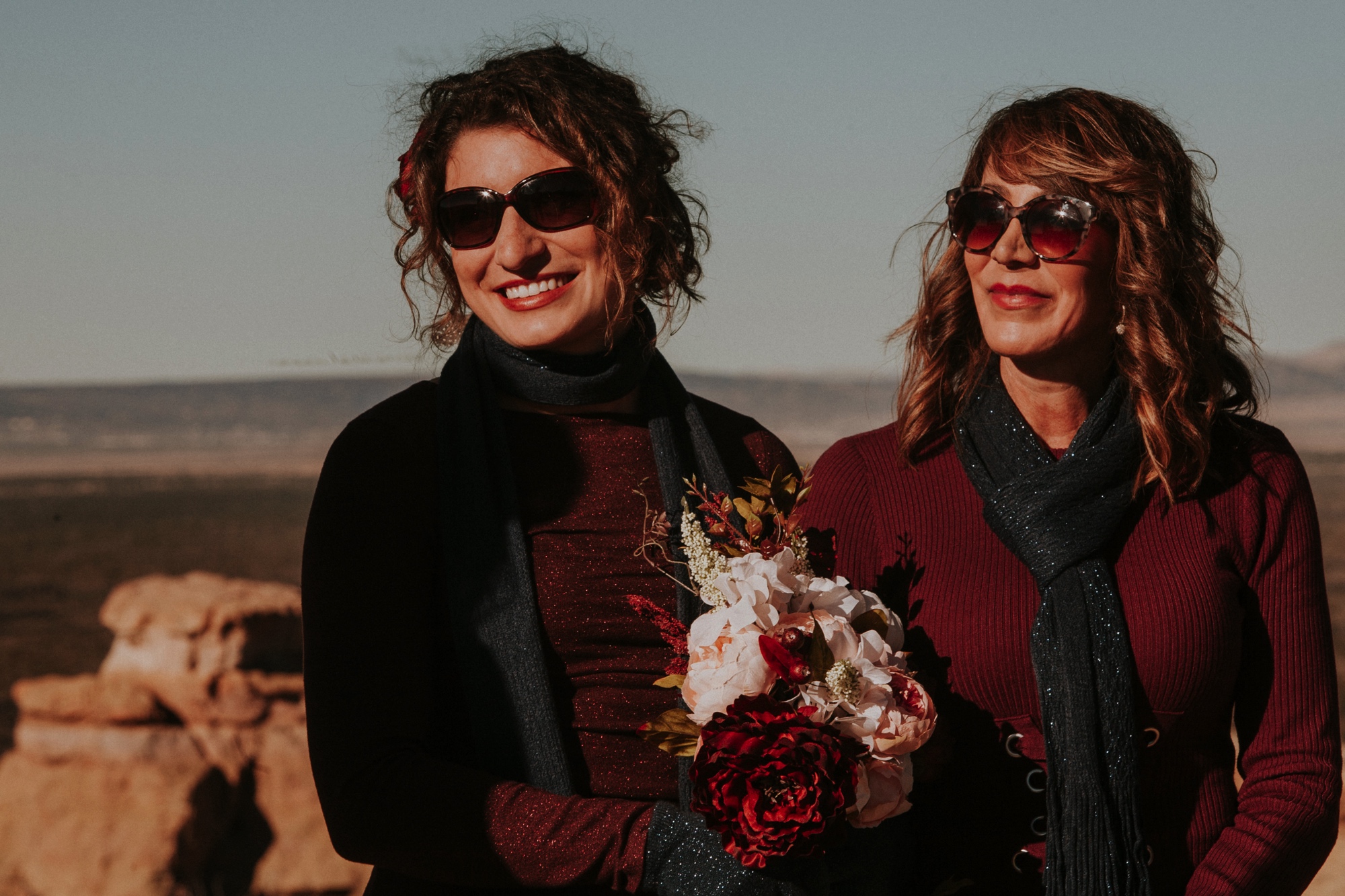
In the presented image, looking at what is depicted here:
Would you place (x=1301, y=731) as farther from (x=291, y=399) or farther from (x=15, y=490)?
(x=291, y=399)

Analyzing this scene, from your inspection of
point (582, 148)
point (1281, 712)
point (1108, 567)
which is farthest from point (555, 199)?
point (1281, 712)

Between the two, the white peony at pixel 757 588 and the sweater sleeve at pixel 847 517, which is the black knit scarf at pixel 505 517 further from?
the white peony at pixel 757 588

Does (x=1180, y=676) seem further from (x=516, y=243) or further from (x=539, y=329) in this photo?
(x=516, y=243)

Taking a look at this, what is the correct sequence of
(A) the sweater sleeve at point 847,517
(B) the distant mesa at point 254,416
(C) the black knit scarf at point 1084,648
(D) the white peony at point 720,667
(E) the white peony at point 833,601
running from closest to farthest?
(D) the white peony at point 720,667 < (E) the white peony at point 833,601 < (C) the black knit scarf at point 1084,648 < (A) the sweater sleeve at point 847,517 < (B) the distant mesa at point 254,416

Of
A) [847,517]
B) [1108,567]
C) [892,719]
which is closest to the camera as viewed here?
[892,719]

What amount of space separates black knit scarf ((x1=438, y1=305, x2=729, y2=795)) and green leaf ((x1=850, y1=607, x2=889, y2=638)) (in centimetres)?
38

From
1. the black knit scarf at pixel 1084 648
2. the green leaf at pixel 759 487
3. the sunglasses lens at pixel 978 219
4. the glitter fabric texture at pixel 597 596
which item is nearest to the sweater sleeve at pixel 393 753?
the glitter fabric texture at pixel 597 596

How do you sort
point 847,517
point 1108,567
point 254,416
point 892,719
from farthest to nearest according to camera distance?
point 254,416 < point 847,517 < point 1108,567 < point 892,719

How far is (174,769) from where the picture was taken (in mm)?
8547

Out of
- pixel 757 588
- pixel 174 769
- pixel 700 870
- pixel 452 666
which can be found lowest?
pixel 174 769

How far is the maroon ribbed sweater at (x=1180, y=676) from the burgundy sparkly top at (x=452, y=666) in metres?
0.50

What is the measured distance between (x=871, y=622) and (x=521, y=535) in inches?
28.2

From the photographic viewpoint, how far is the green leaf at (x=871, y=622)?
2.46 meters

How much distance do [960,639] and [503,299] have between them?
1146mm
